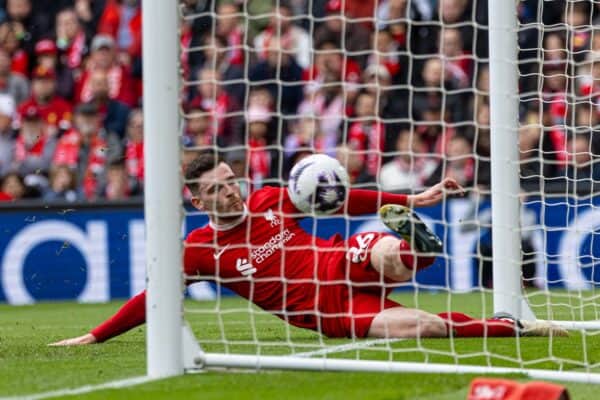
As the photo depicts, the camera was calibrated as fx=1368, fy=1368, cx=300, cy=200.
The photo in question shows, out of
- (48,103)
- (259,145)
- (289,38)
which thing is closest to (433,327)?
(259,145)

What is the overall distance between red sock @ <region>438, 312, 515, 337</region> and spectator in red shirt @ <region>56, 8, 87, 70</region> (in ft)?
A: 30.7

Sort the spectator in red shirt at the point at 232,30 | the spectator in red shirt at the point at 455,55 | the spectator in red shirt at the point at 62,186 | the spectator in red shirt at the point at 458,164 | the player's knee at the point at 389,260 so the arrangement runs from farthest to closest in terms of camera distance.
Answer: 1. the spectator in red shirt at the point at 232,30
2. the spectator in red shirt at the point at 62,186
3. the spectator in red shirt at the point at 455,55
4. the spectator in red shirt at the point at 458,164
5. the player's knee at the point at 389,260

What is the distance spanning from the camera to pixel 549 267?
12875 millimetres

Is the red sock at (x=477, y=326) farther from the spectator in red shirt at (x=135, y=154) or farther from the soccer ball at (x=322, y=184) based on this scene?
the spectator in red shirt at (x=135, y=154)

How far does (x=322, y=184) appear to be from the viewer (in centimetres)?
732

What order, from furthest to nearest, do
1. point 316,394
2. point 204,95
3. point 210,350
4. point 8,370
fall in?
point 204,95, point 210,350, point 8,370, point 316,394

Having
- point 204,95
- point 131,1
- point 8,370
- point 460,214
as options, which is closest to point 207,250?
point 8,370

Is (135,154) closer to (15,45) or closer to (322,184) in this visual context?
(15,45)

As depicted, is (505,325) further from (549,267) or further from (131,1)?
(131,1)

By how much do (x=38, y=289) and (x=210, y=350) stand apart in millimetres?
6385

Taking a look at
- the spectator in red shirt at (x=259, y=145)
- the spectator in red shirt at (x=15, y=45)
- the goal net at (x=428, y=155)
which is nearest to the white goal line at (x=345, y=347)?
the goal net at (x=428, y=155)

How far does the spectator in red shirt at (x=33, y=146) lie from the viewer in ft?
49.0

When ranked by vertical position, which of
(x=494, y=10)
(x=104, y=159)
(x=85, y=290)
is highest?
(x=494, y=10)

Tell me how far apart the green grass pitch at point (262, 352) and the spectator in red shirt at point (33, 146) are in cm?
504
